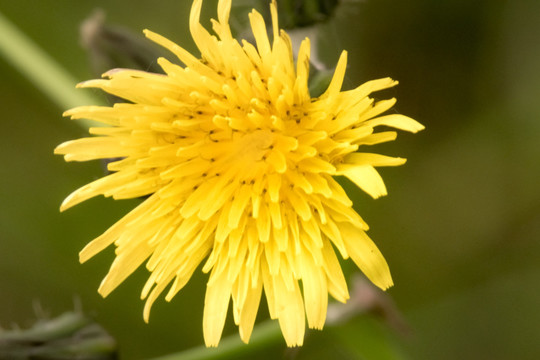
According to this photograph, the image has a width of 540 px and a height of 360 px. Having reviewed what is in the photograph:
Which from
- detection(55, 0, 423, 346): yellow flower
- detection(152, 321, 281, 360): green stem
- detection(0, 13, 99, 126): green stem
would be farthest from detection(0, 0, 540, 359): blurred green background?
detection(55, 0, 423, 346): yellow flower

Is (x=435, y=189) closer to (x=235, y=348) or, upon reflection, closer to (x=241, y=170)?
(x=235, y=348)

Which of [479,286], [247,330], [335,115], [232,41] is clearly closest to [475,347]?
[479,286]

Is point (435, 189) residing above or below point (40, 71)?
below

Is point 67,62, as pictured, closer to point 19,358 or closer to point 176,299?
point 176,299

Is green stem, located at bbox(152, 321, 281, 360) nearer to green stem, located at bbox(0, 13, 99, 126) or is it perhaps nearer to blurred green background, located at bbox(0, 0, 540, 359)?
blurred green background, located at bbox(0, 0, 540, 359)

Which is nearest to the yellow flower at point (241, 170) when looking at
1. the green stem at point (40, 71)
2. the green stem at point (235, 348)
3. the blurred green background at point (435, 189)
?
the green stem at point (235, 348)

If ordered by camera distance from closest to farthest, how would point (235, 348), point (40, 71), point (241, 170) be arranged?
point (241, 170) → point (235, 348) → point (40, 71)

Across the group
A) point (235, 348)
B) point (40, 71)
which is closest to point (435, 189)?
point (235, 348)
